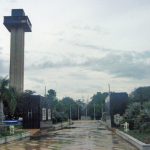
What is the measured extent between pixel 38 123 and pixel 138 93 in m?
11.9

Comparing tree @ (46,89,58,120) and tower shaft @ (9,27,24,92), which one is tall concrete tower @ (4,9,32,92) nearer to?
tower shaft @ (9,27,24,92)

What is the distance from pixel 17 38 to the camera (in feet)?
398

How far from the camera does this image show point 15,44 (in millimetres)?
119875

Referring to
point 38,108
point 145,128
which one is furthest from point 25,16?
point 145,128

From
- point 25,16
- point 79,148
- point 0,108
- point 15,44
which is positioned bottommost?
point 79,148

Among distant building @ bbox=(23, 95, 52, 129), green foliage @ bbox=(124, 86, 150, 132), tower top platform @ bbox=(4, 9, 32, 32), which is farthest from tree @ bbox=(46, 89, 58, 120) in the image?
tower top platform @ bbox=(4, 9, 32, 32)

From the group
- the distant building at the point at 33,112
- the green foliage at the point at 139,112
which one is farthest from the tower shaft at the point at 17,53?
the green foliage at the point at 139,112

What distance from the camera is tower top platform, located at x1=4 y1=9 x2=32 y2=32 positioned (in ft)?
391

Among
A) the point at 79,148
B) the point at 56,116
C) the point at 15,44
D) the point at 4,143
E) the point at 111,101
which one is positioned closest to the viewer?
the point at 79,148

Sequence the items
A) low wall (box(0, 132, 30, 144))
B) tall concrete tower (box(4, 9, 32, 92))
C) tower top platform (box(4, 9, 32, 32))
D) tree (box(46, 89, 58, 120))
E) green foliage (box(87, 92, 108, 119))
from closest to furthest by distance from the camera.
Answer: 1. low wall (box(0, 132, 30, 144))
2. tree (box(46, 89, 58, 120))
3. green foliage (box(87, 92, 108, 119))
4. tower top platform (box(4, 9, 32, 32))
5. tall concrete tower (box(4, 9, 32, 92))

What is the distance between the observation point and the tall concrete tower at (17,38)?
4702 inches

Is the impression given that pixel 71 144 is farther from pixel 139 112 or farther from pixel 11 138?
pixel 139 112

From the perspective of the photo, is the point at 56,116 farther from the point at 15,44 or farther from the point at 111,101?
the point at 15,44

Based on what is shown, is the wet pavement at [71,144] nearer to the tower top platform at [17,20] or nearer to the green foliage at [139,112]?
the green foliage at [139,112]
